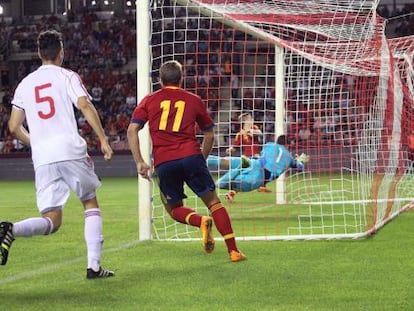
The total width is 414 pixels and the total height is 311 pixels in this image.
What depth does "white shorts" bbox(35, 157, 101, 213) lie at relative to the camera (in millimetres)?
6609

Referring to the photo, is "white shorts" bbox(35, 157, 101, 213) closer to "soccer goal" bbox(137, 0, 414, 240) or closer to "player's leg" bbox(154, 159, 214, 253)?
"player's leg" bbox(154, 159, 214, 253)

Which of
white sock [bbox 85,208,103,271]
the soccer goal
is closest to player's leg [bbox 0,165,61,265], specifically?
white sock [bbox 85,208,103,271]

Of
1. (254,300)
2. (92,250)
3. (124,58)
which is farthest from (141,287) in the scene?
(124,58)

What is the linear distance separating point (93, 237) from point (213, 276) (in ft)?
3.21

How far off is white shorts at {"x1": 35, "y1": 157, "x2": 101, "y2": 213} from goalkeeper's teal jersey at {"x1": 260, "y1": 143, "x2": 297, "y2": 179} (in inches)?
236

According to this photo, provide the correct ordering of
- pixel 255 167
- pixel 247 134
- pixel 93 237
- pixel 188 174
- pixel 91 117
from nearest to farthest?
pixel 91 117 < pixel 93 237 < pixel 188 174 < pixel 255 167 < pixel 247 134

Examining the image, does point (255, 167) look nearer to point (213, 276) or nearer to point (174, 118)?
point (174, 118)

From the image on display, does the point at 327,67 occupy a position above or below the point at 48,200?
above

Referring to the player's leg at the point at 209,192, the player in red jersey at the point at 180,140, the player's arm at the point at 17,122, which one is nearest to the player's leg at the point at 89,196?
the player's arm at the point at 17,122

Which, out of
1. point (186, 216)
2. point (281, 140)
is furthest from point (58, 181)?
point (281, 140)

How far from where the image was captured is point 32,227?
21.3 ft

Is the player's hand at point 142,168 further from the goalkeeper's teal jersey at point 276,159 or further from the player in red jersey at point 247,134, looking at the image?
the player in red jersey at point 247,134

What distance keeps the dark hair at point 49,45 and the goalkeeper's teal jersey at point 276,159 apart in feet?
19.9

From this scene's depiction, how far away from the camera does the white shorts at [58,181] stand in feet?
21.7
